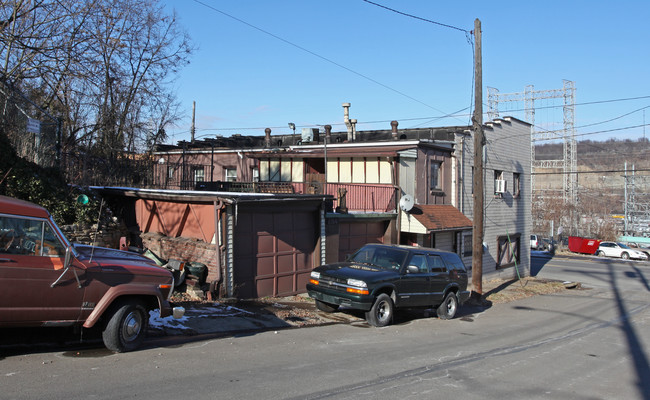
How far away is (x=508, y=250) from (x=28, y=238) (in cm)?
2695

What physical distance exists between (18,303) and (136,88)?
70.9ft

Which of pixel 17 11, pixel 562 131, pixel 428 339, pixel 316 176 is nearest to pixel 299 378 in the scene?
pixel 428 339

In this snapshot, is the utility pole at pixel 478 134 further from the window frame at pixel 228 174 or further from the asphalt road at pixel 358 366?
the window frame at pixel 228 174

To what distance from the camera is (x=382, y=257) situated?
1306 cm

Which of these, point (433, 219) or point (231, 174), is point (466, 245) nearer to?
point (433, 219)

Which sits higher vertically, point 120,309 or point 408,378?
point 120,309

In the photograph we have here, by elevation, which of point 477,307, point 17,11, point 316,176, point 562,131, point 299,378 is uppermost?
point 562,131

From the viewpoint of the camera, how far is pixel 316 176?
2341cm

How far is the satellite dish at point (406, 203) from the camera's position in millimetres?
19844

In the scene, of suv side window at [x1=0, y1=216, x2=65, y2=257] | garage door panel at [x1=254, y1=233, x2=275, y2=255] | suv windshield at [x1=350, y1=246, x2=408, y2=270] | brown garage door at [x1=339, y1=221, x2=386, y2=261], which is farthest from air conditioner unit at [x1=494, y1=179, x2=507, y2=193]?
suv side window at [x1=0, y1=216, x2=65, y2=257]

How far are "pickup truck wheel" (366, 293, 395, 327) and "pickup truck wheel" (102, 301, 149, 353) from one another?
556cm

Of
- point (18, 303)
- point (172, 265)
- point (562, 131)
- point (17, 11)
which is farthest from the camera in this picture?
point (562, 131)

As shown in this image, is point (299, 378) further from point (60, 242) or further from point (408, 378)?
point (60, 242)

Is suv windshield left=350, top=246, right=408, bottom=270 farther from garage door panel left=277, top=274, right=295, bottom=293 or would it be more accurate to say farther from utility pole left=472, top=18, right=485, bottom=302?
utility pole left=472, top=18, right=485, bottom=302
